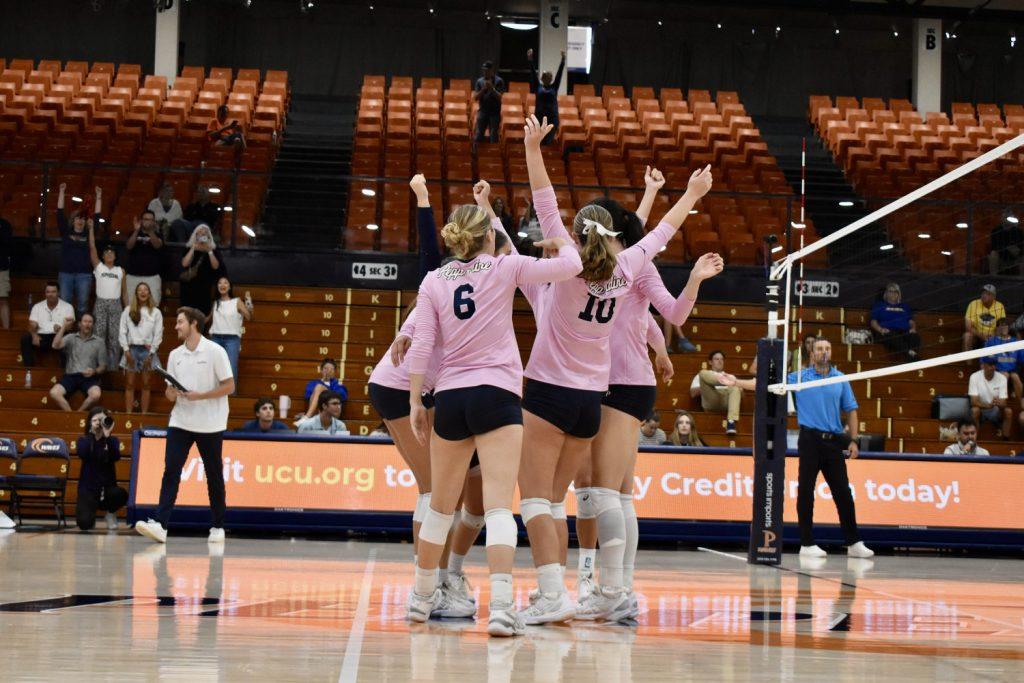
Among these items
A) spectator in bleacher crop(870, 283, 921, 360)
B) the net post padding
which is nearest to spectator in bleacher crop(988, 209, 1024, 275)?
spectator in bleacher crop(870, 283, 921, 360)

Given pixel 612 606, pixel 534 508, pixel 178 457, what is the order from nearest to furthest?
pixel 534 508
pixel 612 606
pixel 178 457

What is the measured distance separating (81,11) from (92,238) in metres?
13.4

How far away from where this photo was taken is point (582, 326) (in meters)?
5.07

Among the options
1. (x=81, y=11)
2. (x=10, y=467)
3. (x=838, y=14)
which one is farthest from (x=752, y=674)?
(x=81, y=11)

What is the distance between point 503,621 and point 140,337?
10422mm

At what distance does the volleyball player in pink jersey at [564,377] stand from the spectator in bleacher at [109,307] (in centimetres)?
1041

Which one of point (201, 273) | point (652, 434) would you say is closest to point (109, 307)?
point (201, 273)

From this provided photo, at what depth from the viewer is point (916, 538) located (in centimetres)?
1156

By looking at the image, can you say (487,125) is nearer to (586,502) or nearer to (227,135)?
(227,135)

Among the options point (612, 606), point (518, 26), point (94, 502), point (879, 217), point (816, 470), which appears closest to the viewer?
point (612, 606)

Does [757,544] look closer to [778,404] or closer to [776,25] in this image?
[778,404]

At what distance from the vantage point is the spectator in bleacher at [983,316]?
14914 mm

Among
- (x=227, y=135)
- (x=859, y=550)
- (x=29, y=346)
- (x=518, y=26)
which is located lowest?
(x=859, y=550)

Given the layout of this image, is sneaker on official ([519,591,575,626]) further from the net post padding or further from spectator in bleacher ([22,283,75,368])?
spectator in bleacher ([22,283,75,368])
